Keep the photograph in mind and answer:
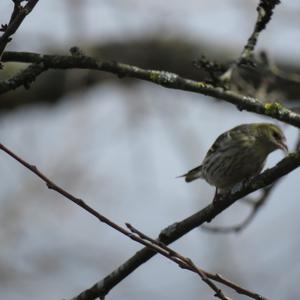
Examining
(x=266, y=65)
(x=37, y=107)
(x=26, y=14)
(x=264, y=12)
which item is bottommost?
(x=26, y=14)

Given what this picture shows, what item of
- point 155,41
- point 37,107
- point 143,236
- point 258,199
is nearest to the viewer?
point 143,236

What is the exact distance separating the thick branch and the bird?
1934 millimetres

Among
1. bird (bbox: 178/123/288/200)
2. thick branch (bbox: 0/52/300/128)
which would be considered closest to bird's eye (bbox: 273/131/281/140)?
bird (bbox: 178/123/288/200)

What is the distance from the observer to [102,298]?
3.47 m

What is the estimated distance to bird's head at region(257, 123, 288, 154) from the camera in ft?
19.6

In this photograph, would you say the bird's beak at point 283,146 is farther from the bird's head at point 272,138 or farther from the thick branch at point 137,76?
the thick branch at point 137,76

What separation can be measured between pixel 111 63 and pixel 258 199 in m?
2.18

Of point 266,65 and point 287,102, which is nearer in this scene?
point 266,65

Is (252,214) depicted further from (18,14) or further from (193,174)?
(18,14)

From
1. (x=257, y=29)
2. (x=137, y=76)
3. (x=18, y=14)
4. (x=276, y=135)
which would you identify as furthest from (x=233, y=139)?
(x=18, y=14)

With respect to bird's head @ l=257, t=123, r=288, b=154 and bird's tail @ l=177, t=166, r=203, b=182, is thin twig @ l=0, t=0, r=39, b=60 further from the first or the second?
bird's tail @ l=177, t=166, r=203, b=182

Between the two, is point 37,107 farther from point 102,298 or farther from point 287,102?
point 102,298

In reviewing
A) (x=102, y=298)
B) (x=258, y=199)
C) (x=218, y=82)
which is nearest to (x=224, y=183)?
(x=258, y=199)

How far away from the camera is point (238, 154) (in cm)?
592
